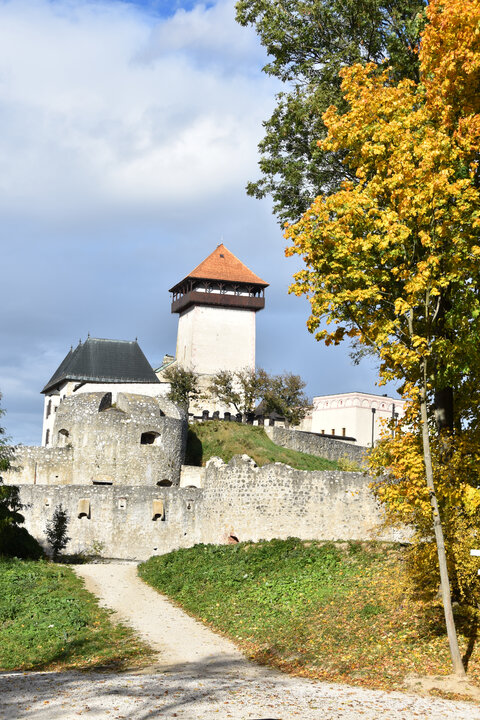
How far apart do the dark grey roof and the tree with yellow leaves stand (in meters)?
39.6

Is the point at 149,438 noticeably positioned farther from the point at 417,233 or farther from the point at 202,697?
the point at 202,697

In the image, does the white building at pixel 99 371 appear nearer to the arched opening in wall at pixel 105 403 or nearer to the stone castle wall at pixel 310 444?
the stone castle wall at pixel 310 444

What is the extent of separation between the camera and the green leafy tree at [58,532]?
1196 inches

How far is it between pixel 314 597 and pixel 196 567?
6.70 m

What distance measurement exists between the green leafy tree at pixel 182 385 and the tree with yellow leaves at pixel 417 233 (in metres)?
39.7

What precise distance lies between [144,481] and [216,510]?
774 cm

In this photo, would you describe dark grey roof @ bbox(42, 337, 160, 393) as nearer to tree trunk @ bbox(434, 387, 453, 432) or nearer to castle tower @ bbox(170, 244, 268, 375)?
castle tower @ bbox(170, 244, 268, 375)

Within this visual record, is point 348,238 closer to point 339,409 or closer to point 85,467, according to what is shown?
point 85,467

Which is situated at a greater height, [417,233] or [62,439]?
[417,233]

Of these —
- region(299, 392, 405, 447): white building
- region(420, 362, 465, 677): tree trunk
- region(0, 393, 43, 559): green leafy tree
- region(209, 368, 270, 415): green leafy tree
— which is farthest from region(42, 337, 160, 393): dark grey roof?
region(420, 362, 465, 677): tree trunk

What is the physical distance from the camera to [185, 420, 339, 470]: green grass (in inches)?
1666

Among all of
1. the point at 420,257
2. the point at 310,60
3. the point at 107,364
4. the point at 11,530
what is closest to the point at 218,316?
the point at 107,364

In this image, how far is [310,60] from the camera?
1938 centimetres

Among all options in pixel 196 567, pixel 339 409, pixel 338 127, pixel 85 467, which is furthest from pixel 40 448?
pixel 339 409
